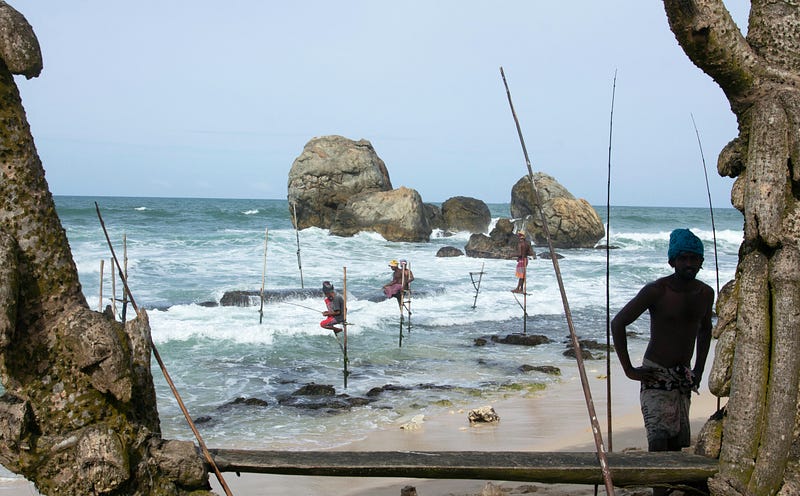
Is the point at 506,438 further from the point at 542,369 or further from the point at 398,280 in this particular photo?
the point at 398,280

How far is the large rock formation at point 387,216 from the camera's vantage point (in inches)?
1545

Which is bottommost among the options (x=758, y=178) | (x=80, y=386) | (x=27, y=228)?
(x=80, y=386)

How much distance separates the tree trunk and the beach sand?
7.74 feet

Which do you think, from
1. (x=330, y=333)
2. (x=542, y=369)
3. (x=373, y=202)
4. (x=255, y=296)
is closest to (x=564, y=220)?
(x=373, y=202)

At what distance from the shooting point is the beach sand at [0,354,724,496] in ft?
22.9

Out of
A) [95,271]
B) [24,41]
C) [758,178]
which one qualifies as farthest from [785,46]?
[95,271]

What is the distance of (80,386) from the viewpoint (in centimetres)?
330

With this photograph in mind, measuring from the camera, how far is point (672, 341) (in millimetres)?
4703

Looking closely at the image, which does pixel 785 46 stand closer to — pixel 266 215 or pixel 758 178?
pixel 758 178

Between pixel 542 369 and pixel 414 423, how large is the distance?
4185mm

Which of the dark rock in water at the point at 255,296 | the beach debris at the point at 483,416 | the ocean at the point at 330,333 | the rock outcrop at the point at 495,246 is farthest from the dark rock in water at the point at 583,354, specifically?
the rock outcrop at the point at 495,246

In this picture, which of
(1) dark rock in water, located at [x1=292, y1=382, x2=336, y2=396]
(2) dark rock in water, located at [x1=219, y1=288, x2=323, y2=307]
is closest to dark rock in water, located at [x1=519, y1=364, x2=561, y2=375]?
(1) dark rock in water, located at [x1=292, y1=382, x2=336, y2=396]

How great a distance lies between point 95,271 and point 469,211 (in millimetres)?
25900

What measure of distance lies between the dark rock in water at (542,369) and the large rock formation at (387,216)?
26.0 meters
